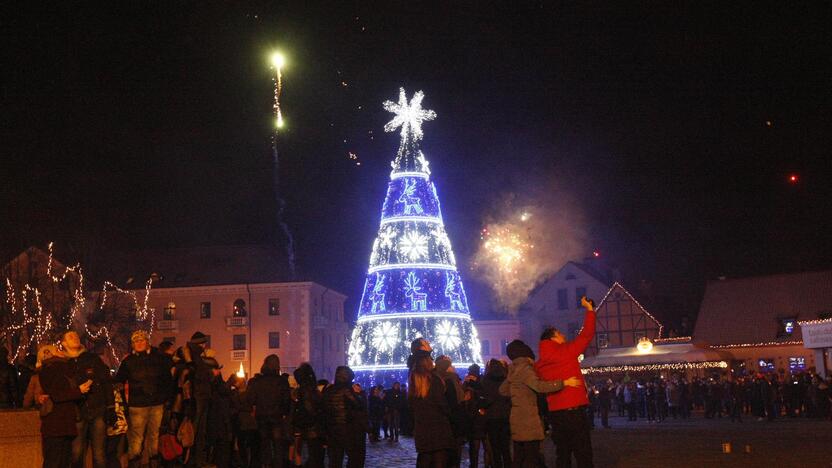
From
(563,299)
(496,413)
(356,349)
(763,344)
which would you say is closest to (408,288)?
(356,349)

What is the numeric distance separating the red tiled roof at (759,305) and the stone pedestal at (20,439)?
142ft

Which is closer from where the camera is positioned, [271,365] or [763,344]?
[271,365]

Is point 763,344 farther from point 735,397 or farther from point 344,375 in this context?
point 344,375

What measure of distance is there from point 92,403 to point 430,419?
192 inches

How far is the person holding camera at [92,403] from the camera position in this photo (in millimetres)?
11719

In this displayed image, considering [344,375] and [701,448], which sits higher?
[344,375]

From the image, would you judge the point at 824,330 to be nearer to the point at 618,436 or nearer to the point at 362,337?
the point at 618,436

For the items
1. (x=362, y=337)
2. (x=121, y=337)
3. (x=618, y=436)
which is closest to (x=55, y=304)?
(x=121, y=337)

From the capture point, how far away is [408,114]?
34.7 meters

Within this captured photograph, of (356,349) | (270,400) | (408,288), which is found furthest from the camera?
(356,349)

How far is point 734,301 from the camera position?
51.2m

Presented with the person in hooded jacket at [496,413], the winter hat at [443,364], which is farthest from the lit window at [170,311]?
the winter hat at [443,364]

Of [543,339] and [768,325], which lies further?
[768,325]

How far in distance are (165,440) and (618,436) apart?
53.8 ft
